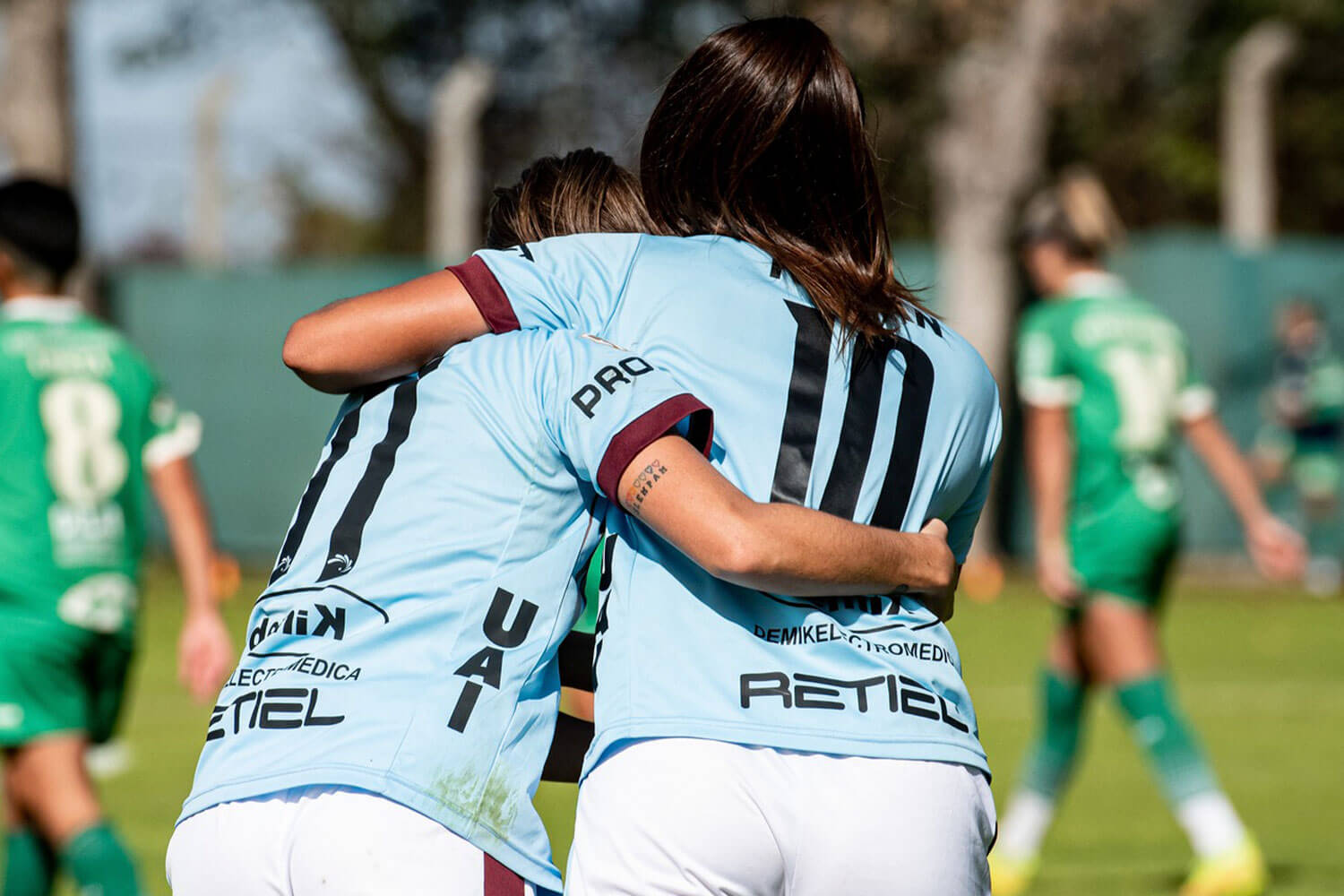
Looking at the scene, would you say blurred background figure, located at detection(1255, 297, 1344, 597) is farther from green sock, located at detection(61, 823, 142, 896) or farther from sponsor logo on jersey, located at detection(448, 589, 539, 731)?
sponsor logo on jersey, located at detection(448, 589, 539, 731)

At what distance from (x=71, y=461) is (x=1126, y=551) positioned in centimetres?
348

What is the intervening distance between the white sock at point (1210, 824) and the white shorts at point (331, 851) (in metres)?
4.18

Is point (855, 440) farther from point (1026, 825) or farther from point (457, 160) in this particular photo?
point (457, 160)

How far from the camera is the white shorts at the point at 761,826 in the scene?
226 cm

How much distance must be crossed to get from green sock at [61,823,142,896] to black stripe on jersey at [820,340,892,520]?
273 centimetres

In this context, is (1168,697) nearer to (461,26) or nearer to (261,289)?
(261,289)

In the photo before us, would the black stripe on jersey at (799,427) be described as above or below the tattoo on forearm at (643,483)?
above

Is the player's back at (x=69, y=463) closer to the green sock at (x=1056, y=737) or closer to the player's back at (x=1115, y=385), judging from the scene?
the green sock at (x=1056, y=737)

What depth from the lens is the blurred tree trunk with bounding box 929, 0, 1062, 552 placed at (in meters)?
17.7

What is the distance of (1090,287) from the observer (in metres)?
6.83

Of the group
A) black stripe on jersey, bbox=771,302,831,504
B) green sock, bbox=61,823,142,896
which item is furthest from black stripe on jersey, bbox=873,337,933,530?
green sock, bbox=61,823,142,896

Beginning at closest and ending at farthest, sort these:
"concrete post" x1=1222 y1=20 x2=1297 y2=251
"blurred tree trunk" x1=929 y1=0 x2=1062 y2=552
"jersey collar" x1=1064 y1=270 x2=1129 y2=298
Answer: "jersey collar" x1=1064 y1=270 x2=1129 y2=298, "blurred tree trunk" x1=929 y1=0 x2=1062 y2=552, "concrete post" x1=1222 y1=20 x2=1297 y2=251

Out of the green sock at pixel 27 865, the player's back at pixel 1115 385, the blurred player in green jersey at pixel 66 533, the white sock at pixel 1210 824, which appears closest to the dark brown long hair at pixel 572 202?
the blurred player in green jersey at pixel 66 533

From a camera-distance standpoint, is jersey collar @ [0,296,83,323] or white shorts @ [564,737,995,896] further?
jersey collar @ [0,296,83,323]
